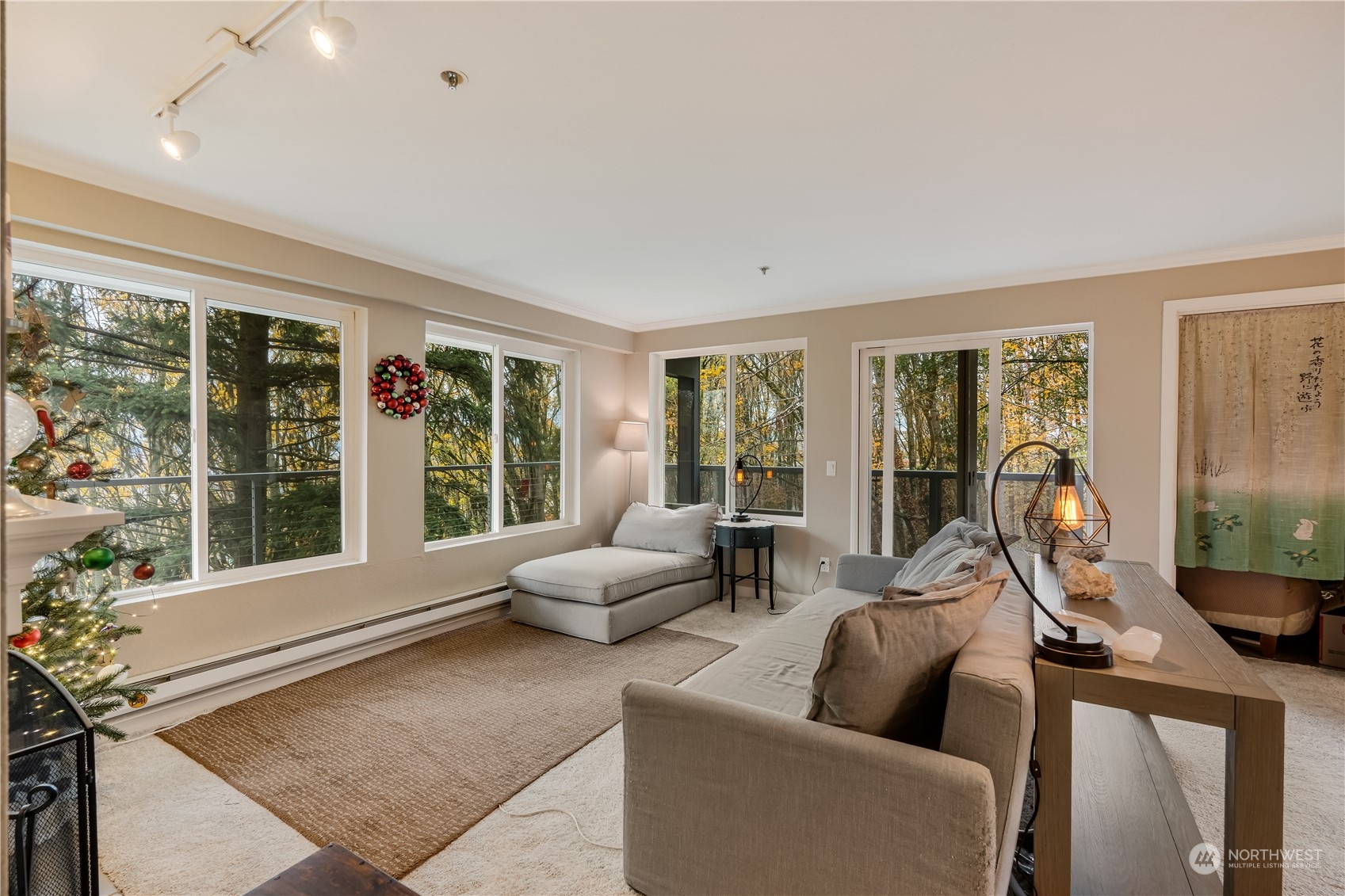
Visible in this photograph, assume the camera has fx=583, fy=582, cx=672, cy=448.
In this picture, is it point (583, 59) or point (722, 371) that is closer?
point (583, 59)

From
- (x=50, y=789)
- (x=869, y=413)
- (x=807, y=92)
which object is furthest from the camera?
(x=869, y=413)

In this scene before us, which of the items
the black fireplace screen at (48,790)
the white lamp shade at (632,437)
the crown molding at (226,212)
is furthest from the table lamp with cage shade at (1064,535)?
the white lamp shade at (632,437)

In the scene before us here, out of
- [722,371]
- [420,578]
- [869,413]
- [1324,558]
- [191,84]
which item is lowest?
[420,578]

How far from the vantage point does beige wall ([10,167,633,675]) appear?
2.46 metres

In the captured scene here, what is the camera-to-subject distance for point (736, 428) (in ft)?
16.7

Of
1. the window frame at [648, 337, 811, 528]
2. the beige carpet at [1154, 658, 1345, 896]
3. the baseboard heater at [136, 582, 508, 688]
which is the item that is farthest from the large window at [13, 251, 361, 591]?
the beige carpet at [1154, 658, 1345, 896]

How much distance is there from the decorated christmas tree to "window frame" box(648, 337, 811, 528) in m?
3.79

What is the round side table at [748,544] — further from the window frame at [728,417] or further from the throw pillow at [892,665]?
the throw pillow at [892,665]

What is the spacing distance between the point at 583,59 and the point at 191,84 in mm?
1228

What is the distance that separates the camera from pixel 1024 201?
2652mm

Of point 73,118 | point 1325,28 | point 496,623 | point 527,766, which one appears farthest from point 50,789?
point 1325,28

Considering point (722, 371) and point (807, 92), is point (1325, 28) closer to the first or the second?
point (807, 92)

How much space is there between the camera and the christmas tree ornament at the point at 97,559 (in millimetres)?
1879

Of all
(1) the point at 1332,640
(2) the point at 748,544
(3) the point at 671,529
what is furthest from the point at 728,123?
(1) the point at 1332,640
